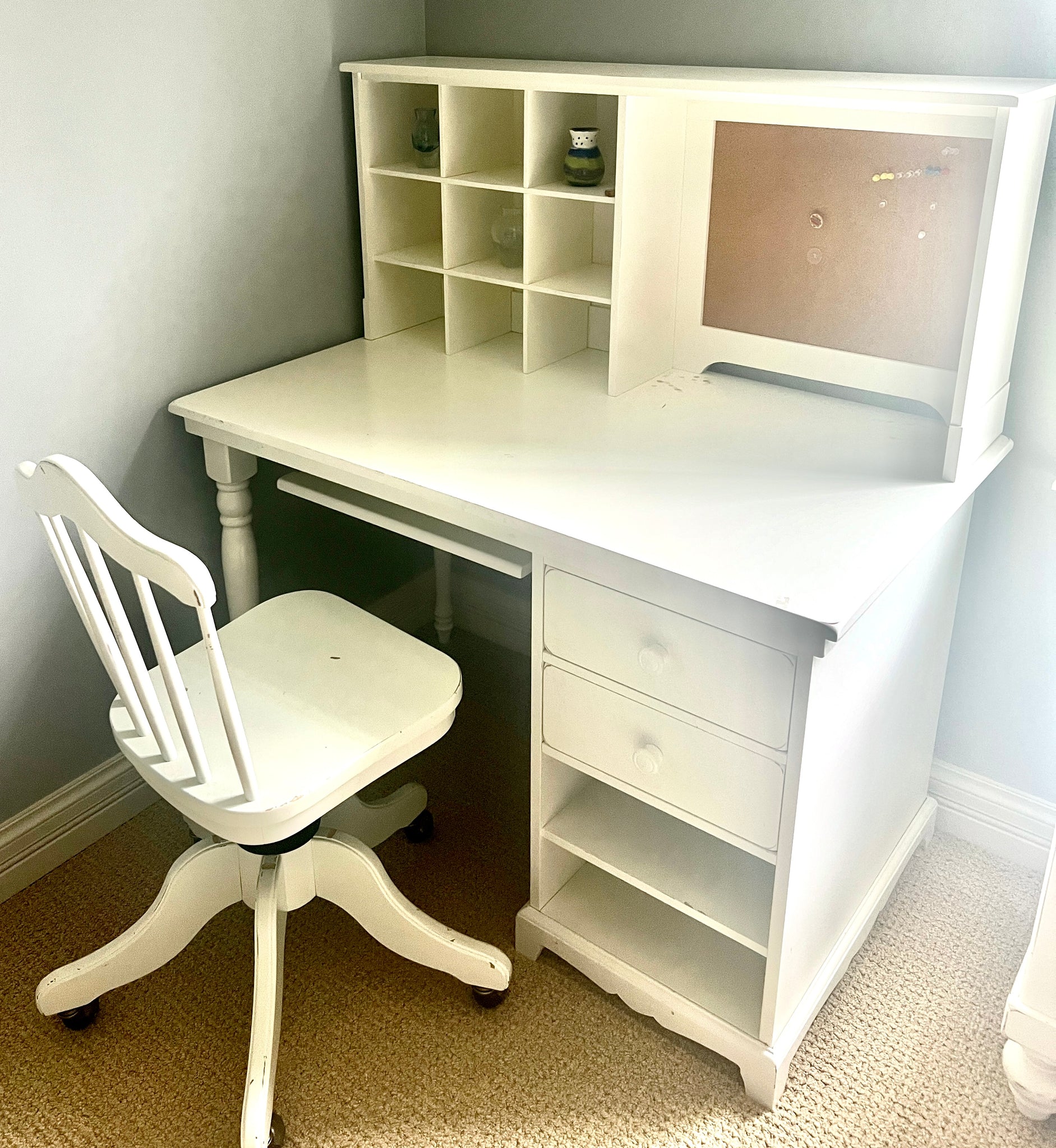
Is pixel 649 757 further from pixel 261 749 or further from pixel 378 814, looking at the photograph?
pixel 378 814

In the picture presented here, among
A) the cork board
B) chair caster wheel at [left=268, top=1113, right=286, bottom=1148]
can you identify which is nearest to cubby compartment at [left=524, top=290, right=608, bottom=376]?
the cork board

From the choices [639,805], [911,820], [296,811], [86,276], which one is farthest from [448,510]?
[911,820]

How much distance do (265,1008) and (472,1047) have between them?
0.98 ft

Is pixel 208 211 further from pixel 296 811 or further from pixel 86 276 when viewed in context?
pixel 296 811

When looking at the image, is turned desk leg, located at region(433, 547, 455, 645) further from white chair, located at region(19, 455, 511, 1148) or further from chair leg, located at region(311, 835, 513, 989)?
chair leg, located at region(311, 835, 513, 989)

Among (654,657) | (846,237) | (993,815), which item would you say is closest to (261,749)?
(654,657)

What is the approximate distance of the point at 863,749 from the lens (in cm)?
141

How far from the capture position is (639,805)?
1587 millimetres

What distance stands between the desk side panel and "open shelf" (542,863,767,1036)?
0.07 m

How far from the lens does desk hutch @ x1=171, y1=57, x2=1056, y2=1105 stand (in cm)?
124

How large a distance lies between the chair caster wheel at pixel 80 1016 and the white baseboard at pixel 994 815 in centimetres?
138

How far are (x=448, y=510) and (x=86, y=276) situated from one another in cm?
67

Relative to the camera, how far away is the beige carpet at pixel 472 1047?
4.59 feet

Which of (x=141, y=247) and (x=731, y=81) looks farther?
(x=141, y=247)
